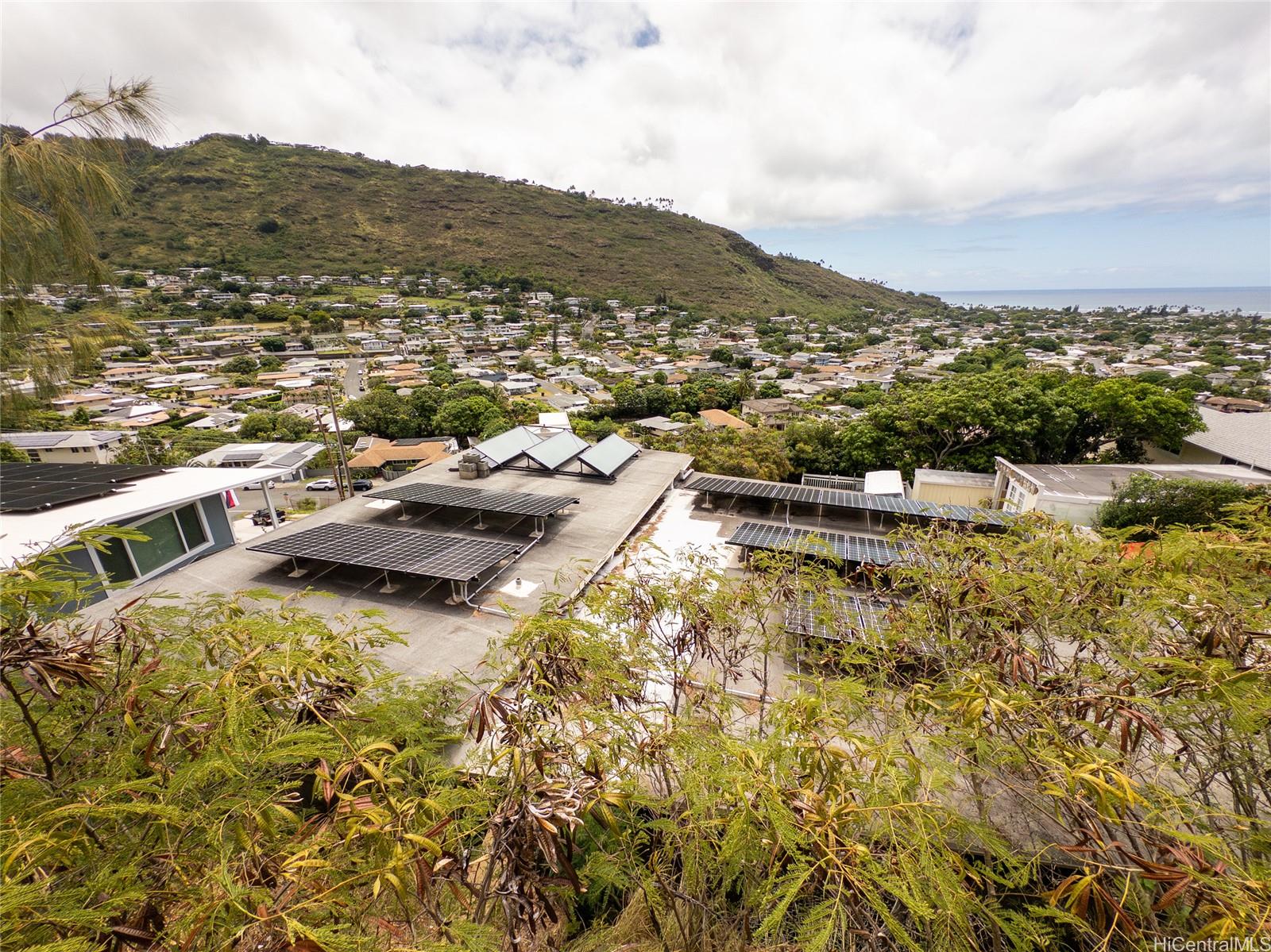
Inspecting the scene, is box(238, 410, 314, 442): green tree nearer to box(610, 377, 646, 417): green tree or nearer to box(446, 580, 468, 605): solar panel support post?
box(610, 377, 646, 417): green tree

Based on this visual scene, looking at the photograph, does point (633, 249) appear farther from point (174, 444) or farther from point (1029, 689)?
point (1029, 689)

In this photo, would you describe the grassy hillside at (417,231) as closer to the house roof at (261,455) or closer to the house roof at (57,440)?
the house roof at (57,440)

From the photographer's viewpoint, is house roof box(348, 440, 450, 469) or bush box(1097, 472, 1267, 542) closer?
bush box(1097, 472, 1267, 542)

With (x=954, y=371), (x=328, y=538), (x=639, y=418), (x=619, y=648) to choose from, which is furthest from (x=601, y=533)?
(x=954, y=371)

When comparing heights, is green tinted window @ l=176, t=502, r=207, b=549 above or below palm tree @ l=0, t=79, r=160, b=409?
below

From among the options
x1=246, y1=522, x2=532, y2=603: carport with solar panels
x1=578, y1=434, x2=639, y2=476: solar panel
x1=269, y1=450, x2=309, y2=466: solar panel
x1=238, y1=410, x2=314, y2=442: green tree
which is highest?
x1=578, y1=434, x2=639, y2=476: solar panel

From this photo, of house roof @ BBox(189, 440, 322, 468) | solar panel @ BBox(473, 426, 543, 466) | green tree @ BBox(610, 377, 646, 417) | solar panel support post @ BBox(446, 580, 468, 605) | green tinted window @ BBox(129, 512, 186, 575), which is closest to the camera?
solar panel support post @ BBox(446, 580, 468, 605)

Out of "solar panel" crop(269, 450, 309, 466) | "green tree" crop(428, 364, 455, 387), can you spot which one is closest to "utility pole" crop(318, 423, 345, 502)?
"solar panel" crop(269, 450, 309, 466)
